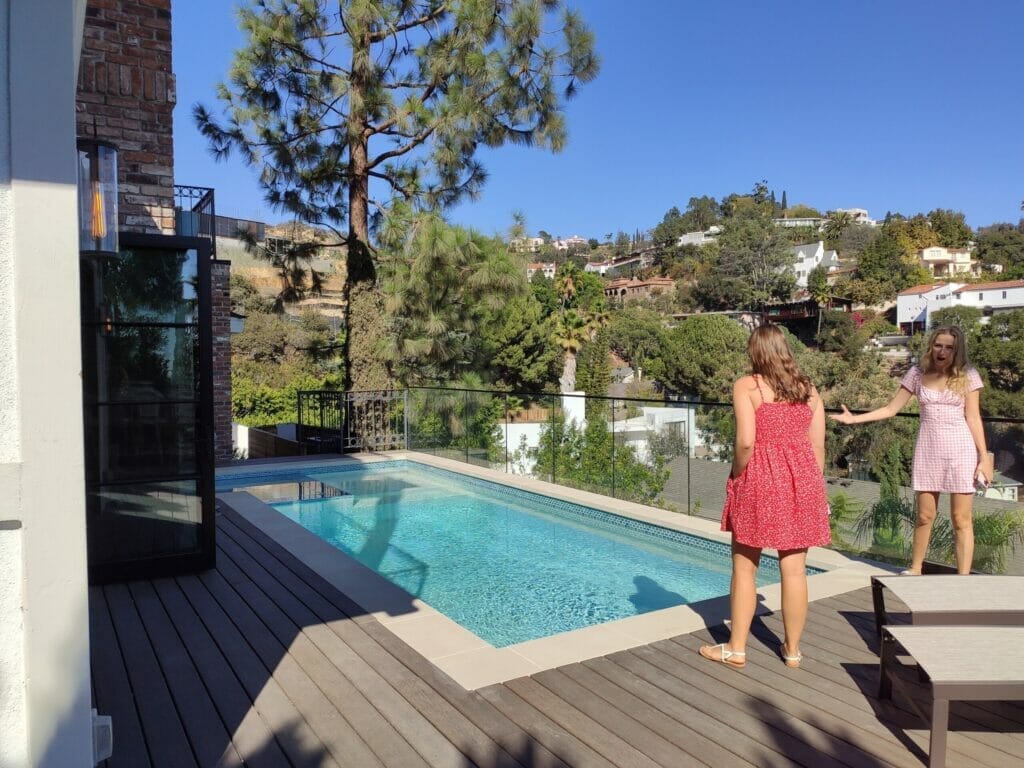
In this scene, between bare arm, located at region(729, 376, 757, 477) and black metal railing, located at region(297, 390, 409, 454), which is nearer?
bare arm, located at region(729, 376, 757, 477)

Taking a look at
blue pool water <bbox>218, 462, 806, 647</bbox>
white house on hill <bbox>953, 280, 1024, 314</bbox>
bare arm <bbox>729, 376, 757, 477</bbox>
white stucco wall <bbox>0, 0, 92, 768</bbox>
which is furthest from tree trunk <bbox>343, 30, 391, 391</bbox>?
white house on hill <bbox>953, 280, 1024, 314</bbox>

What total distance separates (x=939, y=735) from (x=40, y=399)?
2.39 m

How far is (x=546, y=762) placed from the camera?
2.14 meters

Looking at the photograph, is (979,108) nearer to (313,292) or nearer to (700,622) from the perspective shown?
(313,292)

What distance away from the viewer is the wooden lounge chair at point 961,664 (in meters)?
1.96

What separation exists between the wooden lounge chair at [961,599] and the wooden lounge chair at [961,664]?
0.24 meters

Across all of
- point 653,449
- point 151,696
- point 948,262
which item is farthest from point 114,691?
point 948,262

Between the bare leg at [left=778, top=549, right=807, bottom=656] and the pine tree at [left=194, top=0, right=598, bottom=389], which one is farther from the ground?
the pine tree at [left=194, top=0, right=598, bottom=389]

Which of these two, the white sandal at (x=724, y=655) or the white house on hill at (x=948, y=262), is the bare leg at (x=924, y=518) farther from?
the white house on hill at (x=948, y=262)

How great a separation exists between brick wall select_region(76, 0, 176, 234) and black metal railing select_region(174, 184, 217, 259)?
244 centimetres

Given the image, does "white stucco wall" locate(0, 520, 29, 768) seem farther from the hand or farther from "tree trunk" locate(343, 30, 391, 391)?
"tree trunk" locate(343, 30, 391, 391)

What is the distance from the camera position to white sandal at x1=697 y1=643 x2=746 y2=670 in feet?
9.32

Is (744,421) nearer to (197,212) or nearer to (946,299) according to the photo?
(197,212)

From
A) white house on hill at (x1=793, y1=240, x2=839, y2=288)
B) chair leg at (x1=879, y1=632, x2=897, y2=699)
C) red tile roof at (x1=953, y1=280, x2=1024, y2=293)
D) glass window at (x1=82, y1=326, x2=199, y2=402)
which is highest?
white house on hill at (x1=793, y1=240, x2=839, y2=288)
